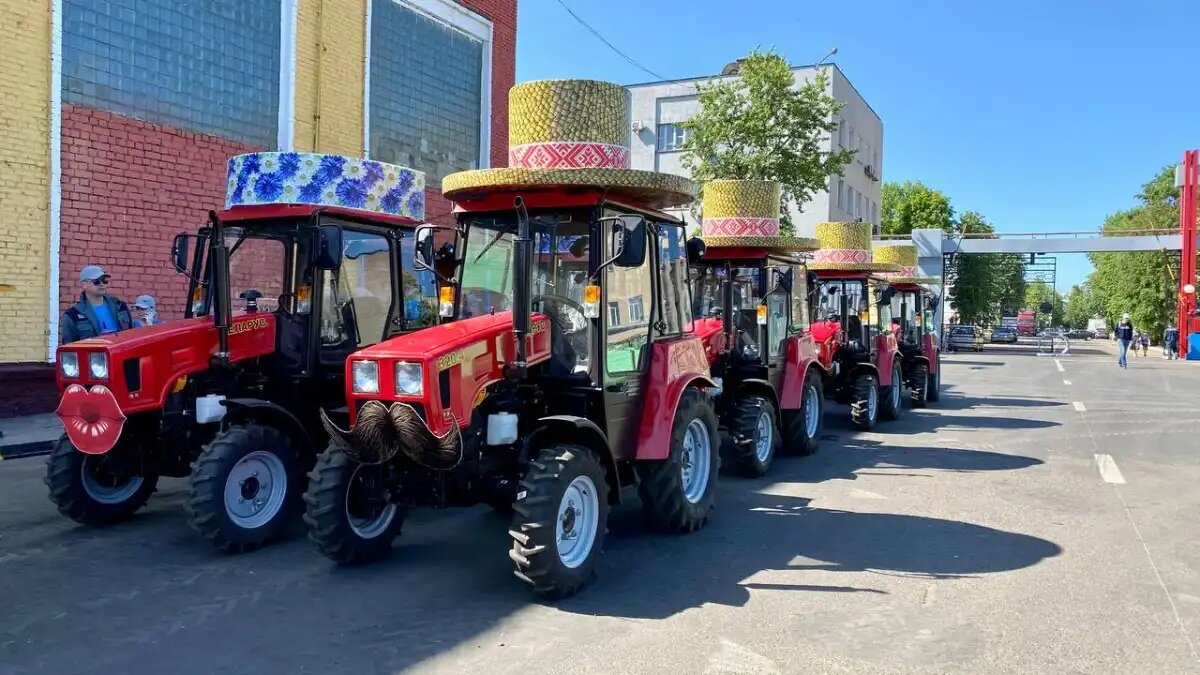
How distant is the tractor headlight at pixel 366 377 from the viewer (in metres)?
4.71

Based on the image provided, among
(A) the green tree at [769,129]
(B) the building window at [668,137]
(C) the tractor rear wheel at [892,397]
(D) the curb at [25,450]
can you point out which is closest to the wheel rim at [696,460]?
(D) the curb at [25,450]

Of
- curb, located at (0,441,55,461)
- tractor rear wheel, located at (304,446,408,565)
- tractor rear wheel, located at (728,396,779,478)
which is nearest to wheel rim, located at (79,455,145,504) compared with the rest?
tractor rear wheel, located at (304,446,408,565)

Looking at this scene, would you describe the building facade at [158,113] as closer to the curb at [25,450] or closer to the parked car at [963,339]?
the curb at [25,450]

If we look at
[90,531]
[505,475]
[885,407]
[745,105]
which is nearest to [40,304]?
[90,531]

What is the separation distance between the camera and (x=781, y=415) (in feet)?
33.2

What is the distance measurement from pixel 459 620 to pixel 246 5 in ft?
38.8

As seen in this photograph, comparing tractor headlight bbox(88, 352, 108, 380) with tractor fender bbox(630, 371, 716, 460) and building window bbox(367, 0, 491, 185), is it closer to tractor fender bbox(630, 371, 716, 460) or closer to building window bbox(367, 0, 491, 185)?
tractor fender bbox(630, 371, 716, 460)

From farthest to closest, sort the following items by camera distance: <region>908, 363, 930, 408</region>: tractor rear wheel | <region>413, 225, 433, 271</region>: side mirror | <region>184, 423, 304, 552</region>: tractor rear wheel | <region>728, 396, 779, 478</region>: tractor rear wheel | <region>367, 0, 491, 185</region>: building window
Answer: <region>908, 363, 930, 408</region>: tractor rear wheel
<region>367, 0, 491, 185</region>: building window
<region>728, 396, 779, 478</region>: tractor rear wheel
<region>413, 225, 433, 271</region>: side mirror
<region>184, 423, 304, 552</region>: tractor rear wheel

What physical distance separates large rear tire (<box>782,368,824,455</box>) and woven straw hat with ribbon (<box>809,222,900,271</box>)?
3.31 m

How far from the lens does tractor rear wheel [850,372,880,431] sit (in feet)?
40.7

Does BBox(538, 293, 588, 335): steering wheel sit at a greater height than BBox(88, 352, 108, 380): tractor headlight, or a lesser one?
greater

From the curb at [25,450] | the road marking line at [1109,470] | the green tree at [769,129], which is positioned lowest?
the curb at [25,450]

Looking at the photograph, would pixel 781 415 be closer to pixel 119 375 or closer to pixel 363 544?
pixel 363 544

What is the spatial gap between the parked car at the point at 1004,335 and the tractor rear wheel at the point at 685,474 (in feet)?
191
